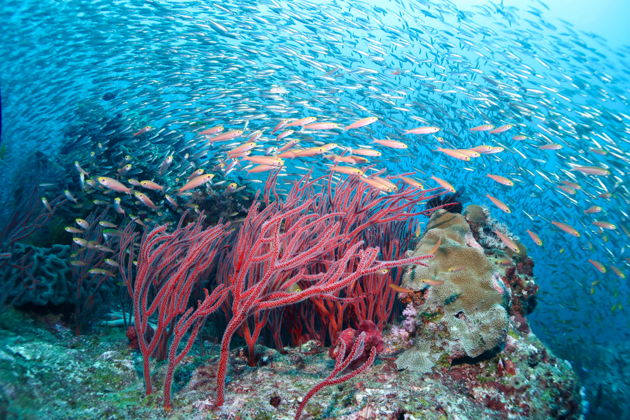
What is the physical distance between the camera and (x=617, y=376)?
11.7 m

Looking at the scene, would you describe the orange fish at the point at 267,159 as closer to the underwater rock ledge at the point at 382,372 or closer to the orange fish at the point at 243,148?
the orange fish at the point at 243,148

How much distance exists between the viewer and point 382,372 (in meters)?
2.75

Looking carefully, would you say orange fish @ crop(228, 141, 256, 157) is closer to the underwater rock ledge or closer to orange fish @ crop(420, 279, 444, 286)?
the underwater rock ledge

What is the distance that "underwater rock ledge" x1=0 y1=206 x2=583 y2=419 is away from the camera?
210 cm

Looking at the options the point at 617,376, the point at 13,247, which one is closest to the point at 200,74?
the point at 13,247

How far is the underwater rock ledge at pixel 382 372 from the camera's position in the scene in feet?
6.89

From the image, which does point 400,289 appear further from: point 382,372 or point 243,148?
point 243,148

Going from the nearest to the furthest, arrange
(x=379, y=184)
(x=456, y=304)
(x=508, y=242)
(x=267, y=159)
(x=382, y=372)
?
(x=382, y=372) < (x=456, y=304) < (x=379, y=184) < (x=508, y=242) < (x=267, y=159)

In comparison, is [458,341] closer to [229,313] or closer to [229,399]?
[229,399]

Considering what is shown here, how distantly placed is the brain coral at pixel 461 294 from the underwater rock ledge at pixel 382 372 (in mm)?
11

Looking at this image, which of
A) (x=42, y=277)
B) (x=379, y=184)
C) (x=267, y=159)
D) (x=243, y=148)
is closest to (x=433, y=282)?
(x=379, y=184)

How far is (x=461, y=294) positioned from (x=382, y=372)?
4.40 feet

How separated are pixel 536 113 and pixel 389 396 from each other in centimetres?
1307

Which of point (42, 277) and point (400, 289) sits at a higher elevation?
point (400, 289)
